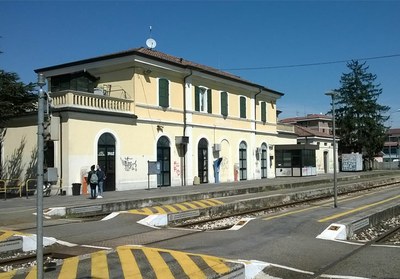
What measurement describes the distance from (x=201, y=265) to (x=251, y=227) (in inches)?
205

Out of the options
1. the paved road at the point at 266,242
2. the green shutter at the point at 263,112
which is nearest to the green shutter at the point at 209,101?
the green shutter at the point at 263,112

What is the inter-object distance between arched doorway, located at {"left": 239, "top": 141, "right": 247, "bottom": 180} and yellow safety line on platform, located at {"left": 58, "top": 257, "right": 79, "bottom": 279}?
3046cm

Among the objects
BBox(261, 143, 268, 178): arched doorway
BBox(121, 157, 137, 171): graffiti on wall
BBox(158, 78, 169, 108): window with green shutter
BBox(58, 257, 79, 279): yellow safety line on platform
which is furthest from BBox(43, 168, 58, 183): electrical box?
BBox(261, 143, 268, 178): arched doorway

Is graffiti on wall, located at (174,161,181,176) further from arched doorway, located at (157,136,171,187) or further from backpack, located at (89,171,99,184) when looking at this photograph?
backpack, located at (89,171,99,184)

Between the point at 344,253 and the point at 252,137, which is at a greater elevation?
the point at 252,137

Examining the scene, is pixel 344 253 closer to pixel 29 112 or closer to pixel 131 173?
pixel 131 173

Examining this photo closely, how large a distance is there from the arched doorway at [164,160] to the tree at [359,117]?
42.8m

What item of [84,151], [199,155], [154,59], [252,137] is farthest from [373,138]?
[84,151]

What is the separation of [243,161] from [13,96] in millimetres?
21091

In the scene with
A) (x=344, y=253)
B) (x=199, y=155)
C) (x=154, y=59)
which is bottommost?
(x=344, y=253)

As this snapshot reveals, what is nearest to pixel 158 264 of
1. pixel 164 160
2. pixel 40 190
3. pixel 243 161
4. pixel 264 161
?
pixel 40 190

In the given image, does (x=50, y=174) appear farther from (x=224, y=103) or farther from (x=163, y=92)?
(x=224, y=103)

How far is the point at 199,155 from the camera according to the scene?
108 ft

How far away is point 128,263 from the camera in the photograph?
7.78 m
